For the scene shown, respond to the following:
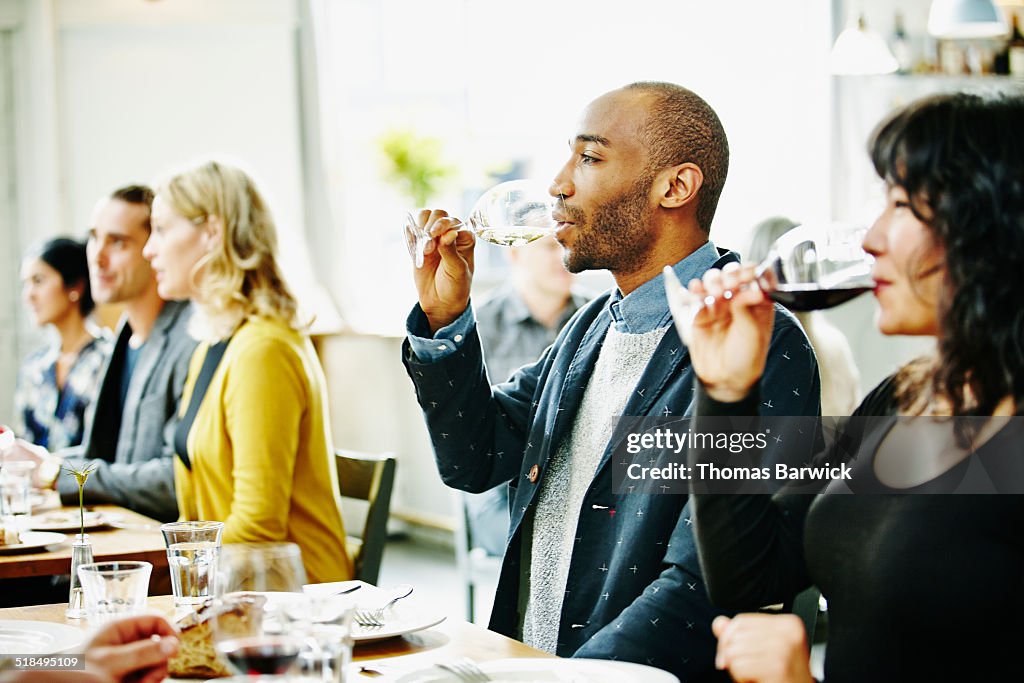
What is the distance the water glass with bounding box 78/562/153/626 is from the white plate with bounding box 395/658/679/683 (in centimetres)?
39

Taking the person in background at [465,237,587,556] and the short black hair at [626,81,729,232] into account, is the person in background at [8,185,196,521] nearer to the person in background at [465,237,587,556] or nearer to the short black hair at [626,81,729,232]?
the person in background at [465,237,587,556]

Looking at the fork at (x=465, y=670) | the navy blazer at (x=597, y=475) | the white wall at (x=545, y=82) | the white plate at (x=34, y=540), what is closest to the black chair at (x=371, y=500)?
the navy blazer at (x=597, y=475)

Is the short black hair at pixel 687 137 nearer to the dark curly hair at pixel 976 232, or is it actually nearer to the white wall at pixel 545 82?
the dark curly hair at pixel 976 232

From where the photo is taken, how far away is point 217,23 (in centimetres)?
554

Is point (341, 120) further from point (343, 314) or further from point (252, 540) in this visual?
point (252, 540)

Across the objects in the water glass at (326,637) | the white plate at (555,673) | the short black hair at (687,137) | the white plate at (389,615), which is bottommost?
the white plate at (389,615)

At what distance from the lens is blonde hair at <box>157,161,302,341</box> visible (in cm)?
275

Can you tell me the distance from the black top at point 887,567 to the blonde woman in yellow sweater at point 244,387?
1.32 meters

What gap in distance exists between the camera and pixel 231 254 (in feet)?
9.29

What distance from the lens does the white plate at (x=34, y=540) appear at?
2.19 metres

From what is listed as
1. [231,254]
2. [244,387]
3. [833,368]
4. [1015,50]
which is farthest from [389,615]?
[1015,50]

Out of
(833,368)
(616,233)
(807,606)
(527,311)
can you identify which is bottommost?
(807,606)

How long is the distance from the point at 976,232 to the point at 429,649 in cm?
79

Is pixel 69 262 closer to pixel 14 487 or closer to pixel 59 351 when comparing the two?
pixel 59 351
